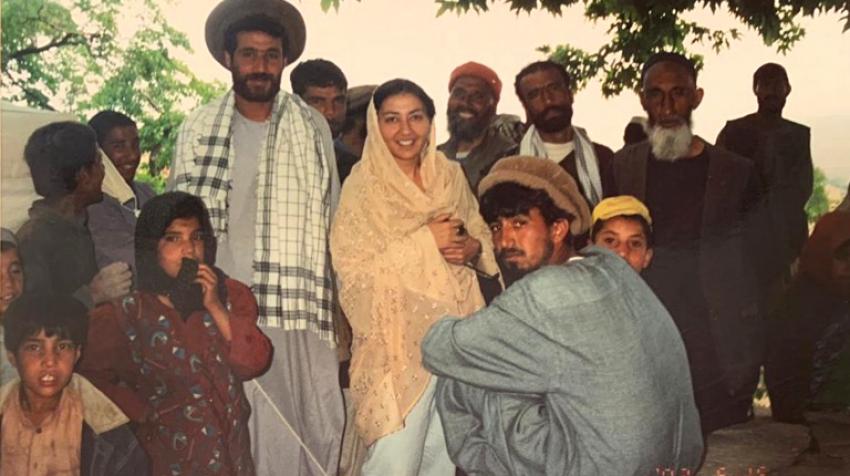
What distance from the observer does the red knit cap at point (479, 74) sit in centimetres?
401

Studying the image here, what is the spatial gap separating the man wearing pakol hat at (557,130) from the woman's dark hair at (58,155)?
148 cm

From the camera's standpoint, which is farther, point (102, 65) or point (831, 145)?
point (831, 145)

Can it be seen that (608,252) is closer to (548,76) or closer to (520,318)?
(520,318)

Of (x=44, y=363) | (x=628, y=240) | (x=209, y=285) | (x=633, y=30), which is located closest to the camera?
(x=44, y=363)

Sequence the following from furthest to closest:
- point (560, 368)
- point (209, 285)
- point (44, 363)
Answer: point (209, 285) → point (44, 363) → point (560, 368)

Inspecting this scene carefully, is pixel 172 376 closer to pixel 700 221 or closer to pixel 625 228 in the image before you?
pixel 625 228

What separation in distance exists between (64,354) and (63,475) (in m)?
0.41

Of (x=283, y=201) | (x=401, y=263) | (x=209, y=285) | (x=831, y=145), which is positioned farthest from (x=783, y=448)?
(x=209, y=285)

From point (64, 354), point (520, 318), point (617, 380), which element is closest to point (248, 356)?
point (64, 354)

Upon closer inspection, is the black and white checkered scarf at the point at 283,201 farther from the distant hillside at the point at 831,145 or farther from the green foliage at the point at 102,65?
the distant hillside at the point at 831,145

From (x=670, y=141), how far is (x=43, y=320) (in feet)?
7.29

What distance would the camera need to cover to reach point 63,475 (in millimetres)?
3803

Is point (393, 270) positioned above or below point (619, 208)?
below

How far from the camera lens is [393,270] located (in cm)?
389
